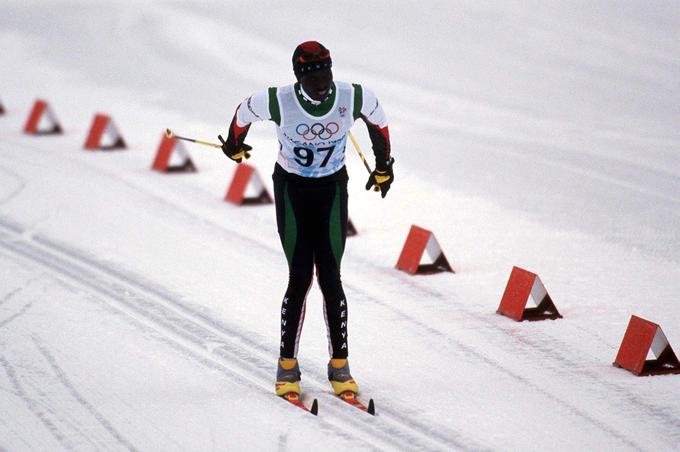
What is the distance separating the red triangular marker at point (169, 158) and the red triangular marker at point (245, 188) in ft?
4.90

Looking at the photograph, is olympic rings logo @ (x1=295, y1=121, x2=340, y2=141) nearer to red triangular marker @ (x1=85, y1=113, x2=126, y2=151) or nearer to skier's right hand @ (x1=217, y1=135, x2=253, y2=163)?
skier's right hand @ (x1=217, y1=135, x2=253, y2=163)

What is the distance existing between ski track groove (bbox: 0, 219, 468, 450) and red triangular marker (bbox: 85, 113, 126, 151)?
3.74 m

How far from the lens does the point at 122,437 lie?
6.50m

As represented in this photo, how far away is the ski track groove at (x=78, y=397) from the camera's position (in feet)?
Answer: 21.2

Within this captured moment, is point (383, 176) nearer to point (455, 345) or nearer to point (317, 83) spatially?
point (317, 83)

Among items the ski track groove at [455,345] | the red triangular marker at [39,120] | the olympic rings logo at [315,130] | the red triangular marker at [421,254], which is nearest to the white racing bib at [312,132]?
the olympic rings logo at [315,130]

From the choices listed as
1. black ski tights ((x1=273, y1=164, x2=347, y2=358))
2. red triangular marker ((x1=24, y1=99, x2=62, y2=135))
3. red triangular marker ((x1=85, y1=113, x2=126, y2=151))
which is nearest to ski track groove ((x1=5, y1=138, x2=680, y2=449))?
black ski tights ((x1=273, y1=164, x2=347, y2=358))

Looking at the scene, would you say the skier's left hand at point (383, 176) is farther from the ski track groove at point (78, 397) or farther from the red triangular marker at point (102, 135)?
the red triangular marker at point (102, 135)

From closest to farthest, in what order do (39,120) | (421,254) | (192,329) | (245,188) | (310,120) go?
(310,120)
(192,329)
(421,254)
(245,188)
(39,120)

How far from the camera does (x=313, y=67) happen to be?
6.62 meters

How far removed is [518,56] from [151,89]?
666cm

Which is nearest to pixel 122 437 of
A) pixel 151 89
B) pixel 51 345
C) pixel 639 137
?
pixel 51 345

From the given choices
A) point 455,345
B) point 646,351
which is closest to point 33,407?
point 455,345

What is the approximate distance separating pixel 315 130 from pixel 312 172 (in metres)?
0.27
